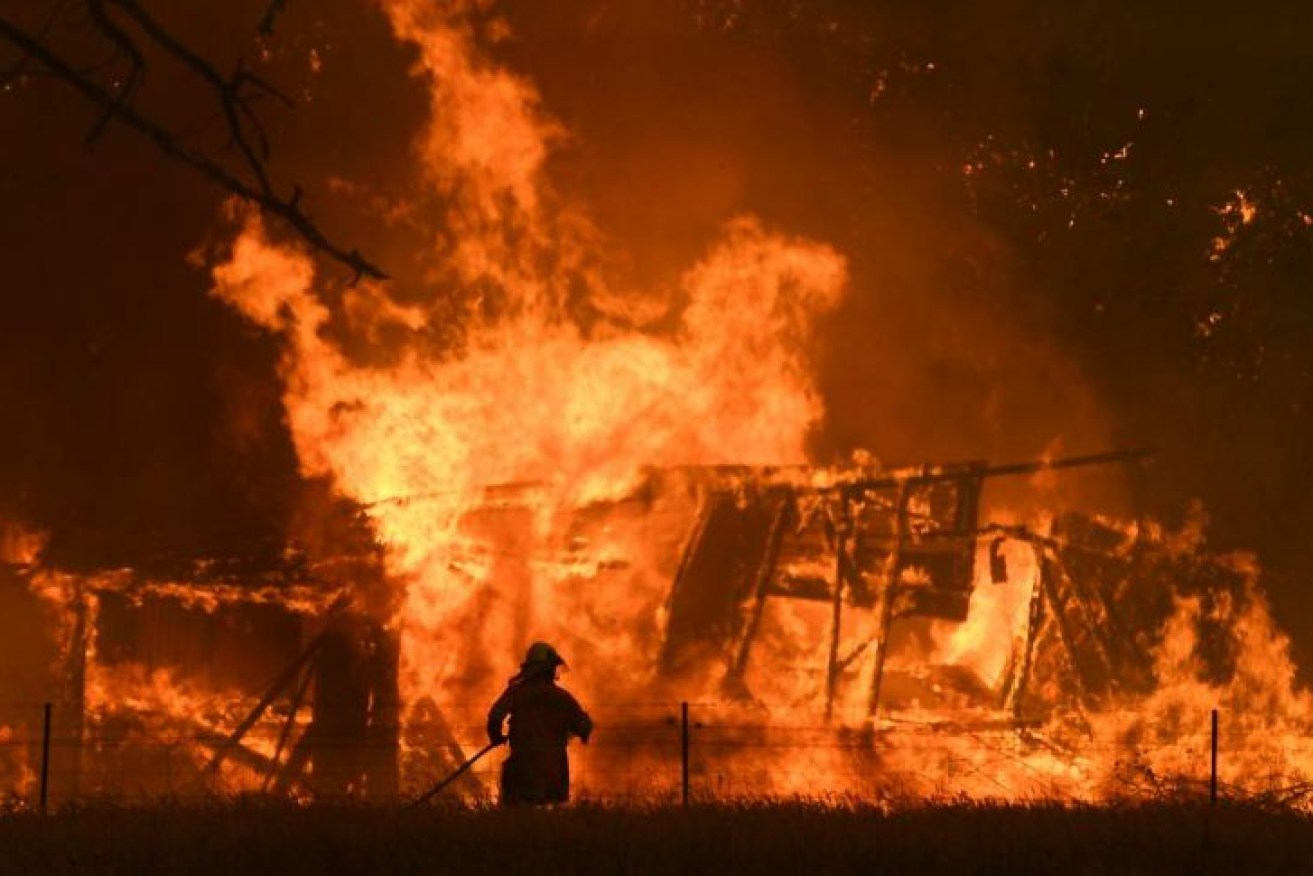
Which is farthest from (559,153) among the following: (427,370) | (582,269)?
(427,370)

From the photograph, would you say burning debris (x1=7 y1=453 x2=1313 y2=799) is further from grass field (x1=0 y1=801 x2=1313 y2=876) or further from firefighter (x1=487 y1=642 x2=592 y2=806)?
grass field (x1=0 y1=801 x2=1313 y2=876)

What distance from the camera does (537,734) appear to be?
11164 millimetres

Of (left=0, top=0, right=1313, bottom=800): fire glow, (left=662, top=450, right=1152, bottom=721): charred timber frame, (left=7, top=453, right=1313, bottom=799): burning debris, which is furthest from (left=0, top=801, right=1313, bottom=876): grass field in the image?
(left=662, top=450, right=1152, bottom=721): charred timber frame

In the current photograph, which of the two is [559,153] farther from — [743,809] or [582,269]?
[743,809]

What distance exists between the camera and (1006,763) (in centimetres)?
1742

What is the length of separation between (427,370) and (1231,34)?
10.5 metres

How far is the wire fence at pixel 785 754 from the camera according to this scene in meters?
17.3

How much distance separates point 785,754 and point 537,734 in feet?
22.2

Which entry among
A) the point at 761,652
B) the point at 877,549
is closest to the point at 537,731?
the point at 761,652

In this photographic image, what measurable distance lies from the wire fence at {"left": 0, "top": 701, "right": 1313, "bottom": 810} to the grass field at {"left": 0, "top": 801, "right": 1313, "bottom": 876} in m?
7.75

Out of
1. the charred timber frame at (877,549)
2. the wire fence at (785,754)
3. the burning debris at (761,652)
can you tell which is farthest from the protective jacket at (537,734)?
the charred timber frame at (877,549)

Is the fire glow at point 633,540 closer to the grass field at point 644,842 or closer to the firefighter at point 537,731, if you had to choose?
the firefighter at point 537,731

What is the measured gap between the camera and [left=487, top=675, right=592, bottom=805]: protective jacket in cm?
1112

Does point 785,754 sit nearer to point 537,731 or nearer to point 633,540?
point 633,540
